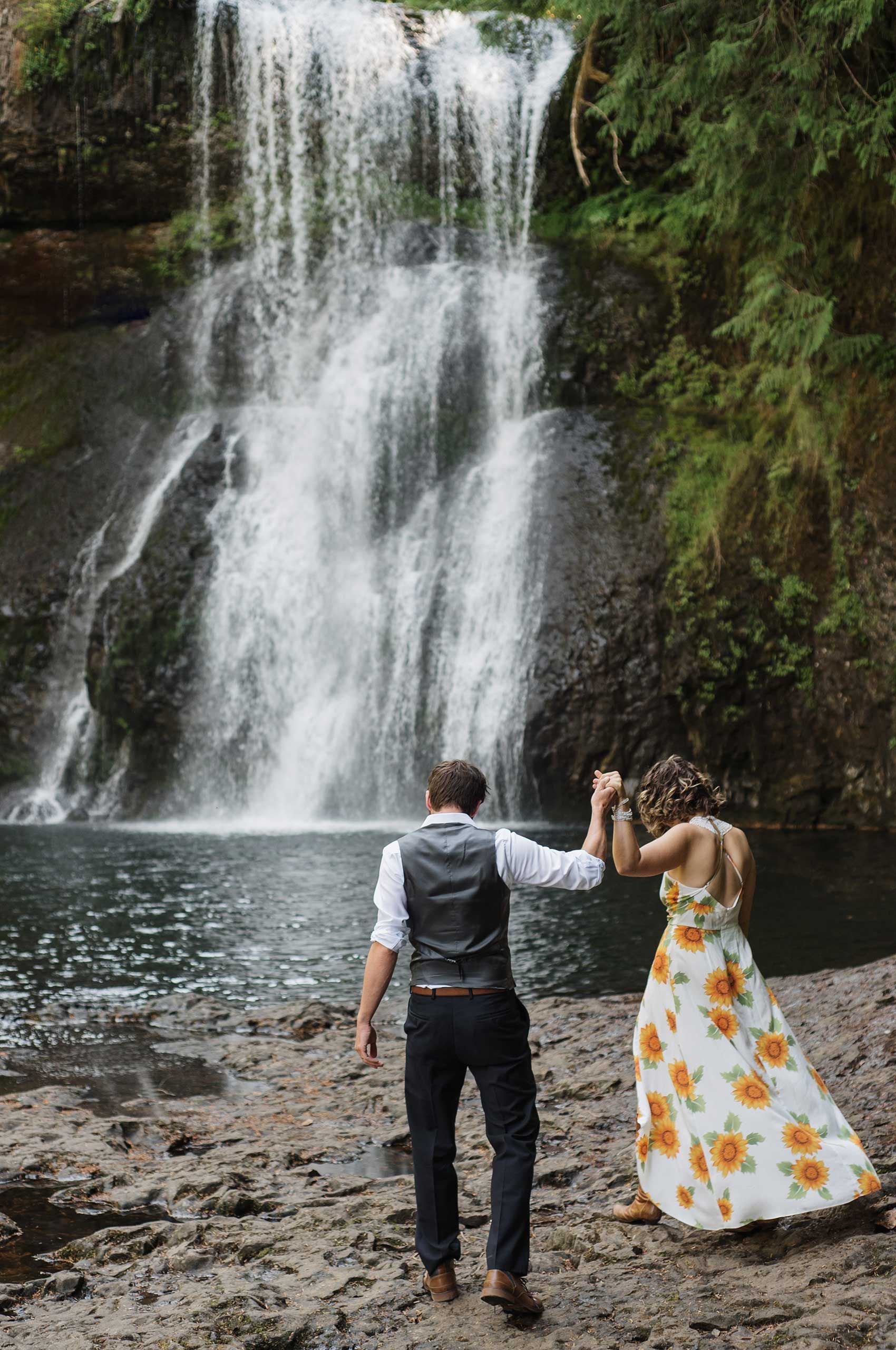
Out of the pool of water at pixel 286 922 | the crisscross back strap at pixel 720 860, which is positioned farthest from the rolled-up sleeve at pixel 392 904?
the pool of water at pixel 286 922

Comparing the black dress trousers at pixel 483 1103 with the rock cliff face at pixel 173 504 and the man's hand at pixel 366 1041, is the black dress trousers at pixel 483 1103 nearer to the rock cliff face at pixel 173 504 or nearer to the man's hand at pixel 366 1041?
the man's hand at pixel 366 1041

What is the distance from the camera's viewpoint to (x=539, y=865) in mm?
3527

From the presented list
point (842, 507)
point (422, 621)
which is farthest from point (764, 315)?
point (422, 621)

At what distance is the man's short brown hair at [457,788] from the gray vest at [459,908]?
12cm

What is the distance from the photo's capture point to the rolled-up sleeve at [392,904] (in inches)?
141

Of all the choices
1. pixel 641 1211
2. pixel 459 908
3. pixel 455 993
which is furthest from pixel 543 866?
pixel 641 1211

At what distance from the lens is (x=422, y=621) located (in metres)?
18.5

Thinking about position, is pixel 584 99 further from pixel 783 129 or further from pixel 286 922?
pixel 286 922

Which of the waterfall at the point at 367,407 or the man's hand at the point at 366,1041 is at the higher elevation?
the waterfall at the point at 367,407

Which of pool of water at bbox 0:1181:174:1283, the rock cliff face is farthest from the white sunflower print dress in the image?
the rock cliff face

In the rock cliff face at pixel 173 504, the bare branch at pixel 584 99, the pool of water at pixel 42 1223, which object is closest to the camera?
the pool of water at pixel 42 1223

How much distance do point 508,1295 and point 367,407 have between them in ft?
61.2

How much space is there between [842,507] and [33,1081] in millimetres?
13512

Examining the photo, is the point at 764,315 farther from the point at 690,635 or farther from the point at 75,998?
the point at 75,998
